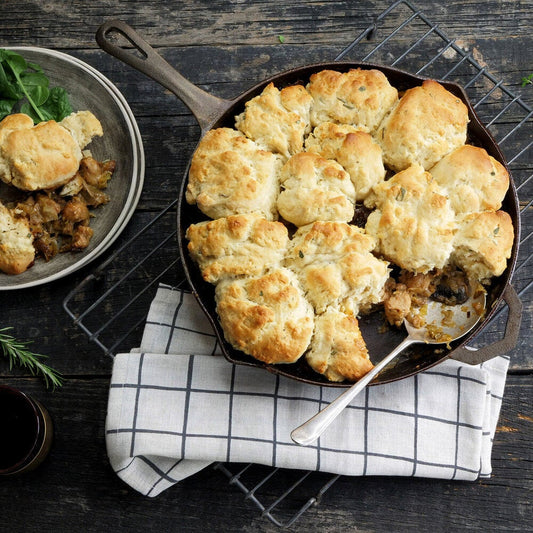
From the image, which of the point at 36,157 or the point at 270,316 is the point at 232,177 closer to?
the point at 270,316

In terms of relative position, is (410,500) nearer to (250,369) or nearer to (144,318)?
(250,369)

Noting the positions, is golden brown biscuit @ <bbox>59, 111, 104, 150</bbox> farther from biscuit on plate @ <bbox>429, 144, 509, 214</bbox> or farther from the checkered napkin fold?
biscuit on plate @ <bbox>429, 144, 509, 214</bbox>

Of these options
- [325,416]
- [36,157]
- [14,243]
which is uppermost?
[325,416]

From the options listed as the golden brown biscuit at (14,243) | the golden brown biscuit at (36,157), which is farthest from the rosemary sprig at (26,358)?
the golden brown biscuit at (36,157)

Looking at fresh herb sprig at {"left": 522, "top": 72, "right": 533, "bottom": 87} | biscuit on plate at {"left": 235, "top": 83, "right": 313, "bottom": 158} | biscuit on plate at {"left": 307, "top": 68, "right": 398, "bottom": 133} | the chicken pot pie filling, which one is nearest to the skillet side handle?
biscuit on plate at {"left": 307, "top": 68, "right": 398, "bottom": 133}

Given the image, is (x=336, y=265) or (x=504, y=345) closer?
(x=336, y=265)

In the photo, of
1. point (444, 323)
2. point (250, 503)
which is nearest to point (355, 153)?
point (444, 323)
